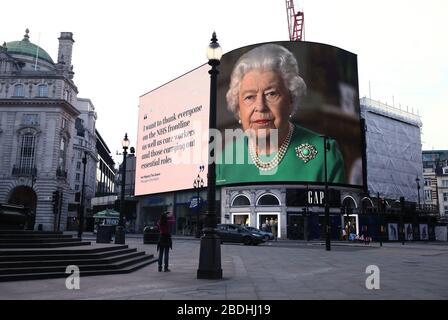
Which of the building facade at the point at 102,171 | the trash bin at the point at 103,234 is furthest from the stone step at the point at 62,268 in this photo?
the building facade at the point at 102,171

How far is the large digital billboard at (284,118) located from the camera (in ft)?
166

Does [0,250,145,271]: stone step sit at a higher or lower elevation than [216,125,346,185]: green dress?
lower

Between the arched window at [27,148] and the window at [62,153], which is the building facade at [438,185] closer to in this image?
the window at [62,153]

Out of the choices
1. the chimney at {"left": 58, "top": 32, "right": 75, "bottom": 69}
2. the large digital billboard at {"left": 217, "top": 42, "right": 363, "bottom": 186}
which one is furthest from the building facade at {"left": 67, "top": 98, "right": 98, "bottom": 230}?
the large digital billboard at {"left": 217, "top": 42, "right": 363, "bottom": 186}

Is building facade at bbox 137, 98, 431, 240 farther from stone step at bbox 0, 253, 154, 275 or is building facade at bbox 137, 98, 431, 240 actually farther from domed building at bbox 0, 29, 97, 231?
stone step at bbox 0, 253, 154, 275

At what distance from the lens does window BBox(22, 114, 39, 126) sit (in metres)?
60.4

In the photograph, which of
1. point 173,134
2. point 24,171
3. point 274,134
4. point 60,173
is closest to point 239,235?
→ point 274,134

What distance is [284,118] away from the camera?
167 feet

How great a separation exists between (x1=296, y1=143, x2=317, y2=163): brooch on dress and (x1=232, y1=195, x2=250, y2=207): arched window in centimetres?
912

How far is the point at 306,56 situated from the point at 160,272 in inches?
1762

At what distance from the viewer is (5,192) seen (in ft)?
193

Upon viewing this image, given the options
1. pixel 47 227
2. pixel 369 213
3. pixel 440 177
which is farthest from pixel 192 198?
pixel 440 177

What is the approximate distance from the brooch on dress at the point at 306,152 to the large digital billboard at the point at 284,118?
1cm

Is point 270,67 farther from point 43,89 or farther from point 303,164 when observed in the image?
point 43,89
